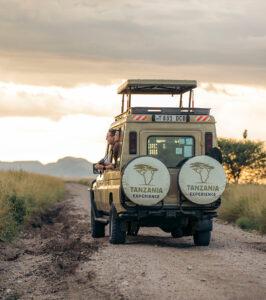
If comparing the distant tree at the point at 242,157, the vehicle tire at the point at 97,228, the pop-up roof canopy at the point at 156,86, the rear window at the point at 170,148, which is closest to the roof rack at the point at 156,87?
the pop-up roof canopy at the point at 156,86

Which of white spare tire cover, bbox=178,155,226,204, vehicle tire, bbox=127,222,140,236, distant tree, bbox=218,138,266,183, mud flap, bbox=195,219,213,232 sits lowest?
vehicle tire, bbox=127,222,140,236

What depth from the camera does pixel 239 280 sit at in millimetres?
10719

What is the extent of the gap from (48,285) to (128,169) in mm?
4331

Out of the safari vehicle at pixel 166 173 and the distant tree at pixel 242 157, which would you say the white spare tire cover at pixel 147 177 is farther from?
the distant tree at pixel 242 157

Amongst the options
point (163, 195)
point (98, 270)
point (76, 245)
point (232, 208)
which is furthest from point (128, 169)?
point (232, 208)

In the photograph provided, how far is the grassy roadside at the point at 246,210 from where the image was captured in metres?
22.2

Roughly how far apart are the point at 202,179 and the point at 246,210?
998 centimetres

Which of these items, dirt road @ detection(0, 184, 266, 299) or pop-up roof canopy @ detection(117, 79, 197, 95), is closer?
dirt road @ detection(0, 184, 266, 299)

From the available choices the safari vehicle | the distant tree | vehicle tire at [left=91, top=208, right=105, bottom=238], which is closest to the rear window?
the safari vehicle

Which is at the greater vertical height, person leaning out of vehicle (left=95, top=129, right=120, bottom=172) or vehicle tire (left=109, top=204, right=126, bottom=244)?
person leaning out of vehicle (left=95, top=129, right=120, bottom=172)

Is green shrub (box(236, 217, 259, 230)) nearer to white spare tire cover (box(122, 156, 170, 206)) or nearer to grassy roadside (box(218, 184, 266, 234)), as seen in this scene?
grassy roadside (box(218, 184, 266, 234))

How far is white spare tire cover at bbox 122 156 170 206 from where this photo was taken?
48.5 feet

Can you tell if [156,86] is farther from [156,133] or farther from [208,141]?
[208,141]

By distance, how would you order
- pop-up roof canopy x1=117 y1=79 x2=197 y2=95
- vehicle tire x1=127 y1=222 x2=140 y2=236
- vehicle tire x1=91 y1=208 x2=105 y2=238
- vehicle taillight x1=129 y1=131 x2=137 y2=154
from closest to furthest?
vehicle taillight x1=129 y1=131 x2=137 y2=154, vehicle tire x1=127 y1=222 x2=140 y2=236, pop-up roof canopy x1=117 y1=79 x2=197 y2=95, vehicle tire x1=91 y1=208 x2=105 y2=238
